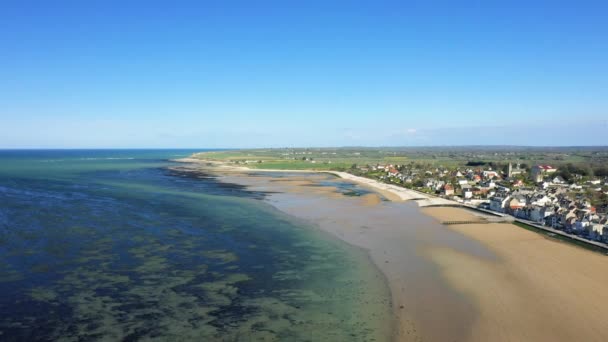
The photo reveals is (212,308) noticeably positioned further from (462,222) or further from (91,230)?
(462,222)

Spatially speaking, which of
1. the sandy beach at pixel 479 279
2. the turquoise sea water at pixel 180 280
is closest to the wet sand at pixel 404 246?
the sandy beach at pixel 479 279

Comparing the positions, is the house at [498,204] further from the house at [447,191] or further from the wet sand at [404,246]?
the house at [447,191]

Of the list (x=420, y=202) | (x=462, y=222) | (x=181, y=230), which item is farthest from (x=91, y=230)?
(x=420, y=202)

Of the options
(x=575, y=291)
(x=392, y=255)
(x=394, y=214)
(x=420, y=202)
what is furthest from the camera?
(x=420, y=202)

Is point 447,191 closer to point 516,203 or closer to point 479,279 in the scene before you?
point 516,203

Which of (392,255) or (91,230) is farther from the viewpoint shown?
(91,230)

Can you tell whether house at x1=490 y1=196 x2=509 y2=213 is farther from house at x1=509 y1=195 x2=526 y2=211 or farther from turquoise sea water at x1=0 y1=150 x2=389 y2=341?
turquoise sea water at x1=0 y1=150 x2=389 y2=341

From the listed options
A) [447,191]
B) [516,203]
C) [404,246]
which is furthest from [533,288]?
[447,191]
